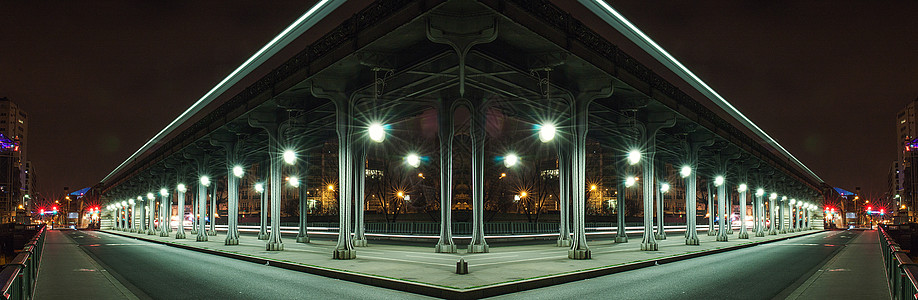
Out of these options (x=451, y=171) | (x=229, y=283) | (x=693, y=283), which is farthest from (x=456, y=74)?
(x=693, y=283)

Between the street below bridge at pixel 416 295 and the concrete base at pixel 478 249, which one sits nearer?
the street below bridge at pixel 416 295

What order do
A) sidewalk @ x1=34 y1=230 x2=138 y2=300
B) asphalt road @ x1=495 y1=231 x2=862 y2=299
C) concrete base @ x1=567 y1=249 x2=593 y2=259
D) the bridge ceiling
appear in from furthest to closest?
concrete base @ x1=567 y1=249 x2=593 y2=259, the bridge ceiling, asphalt road @ x1=495 y1=231 x2=862 y2=299, sidewalk @ x1=34 y1=230 x2=138 y2=300

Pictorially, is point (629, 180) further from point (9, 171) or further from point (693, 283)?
point (9, 171)

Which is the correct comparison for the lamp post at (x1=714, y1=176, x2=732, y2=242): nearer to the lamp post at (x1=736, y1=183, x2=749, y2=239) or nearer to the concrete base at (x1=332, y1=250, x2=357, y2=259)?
the lamp post at (x1=736, y1=183, x2=749, y2=239)

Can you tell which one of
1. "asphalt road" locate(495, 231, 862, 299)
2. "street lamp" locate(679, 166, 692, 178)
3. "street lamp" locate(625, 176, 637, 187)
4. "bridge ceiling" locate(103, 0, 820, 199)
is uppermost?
"bridge ceiling" locate(103, 0, 820, 199)

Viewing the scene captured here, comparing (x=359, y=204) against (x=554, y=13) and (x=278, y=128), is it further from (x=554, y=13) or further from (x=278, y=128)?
(x=554, y=13)

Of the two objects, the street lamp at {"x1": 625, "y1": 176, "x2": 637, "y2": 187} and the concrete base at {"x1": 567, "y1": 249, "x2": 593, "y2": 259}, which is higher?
the street lamp at {"x1": 625, "y1": 176, "x2": 637, "y2": 187}

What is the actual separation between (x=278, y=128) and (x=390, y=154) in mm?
35143

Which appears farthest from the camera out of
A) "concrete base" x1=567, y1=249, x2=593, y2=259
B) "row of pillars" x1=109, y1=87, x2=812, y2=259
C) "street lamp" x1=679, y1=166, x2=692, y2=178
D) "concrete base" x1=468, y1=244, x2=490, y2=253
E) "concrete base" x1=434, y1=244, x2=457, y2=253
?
"street lamp" x1=679, y1=166, x2=692, y2=178

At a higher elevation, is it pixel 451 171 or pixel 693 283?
pixel 451 171

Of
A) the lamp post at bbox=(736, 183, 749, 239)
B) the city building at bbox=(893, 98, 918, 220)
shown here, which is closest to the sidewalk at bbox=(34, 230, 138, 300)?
the lamp post at bbox=(736, 183, 749, 239)

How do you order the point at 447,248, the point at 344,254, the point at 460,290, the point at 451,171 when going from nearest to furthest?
the point at 460,290 < the point at 344,254 < the point at 451,171 < the point at 447,248

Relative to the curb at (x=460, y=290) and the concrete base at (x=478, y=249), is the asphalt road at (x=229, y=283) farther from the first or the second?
the concrete base at (x=478, y=249)

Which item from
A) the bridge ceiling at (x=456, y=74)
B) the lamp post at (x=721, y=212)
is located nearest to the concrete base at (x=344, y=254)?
the bridge ceiling at (x=456, y=74)
